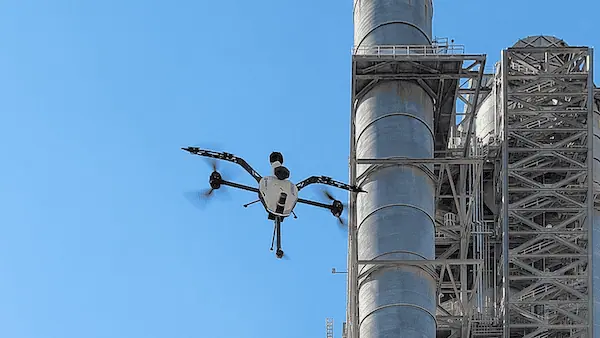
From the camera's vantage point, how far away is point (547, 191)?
7369 cm

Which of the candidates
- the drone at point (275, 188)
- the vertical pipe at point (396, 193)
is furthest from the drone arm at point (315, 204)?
the vertical pipe at point (396, 193)

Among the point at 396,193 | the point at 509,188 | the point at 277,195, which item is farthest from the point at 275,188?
the point at 509,188

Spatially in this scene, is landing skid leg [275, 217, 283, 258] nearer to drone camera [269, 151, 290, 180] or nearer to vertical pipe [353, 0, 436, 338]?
drone camera [269, 151, 290, 180]

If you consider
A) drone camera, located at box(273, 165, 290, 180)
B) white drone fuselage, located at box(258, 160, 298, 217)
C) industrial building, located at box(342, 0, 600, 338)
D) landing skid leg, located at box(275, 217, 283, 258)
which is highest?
industrial building, located at box(342, 0, 600, 338)

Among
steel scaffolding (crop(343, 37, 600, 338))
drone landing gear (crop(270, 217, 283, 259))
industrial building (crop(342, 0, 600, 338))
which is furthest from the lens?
steel scaffolding (crop(343, 37, 600, 338))

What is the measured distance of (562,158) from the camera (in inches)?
2936

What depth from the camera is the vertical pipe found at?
223 ft

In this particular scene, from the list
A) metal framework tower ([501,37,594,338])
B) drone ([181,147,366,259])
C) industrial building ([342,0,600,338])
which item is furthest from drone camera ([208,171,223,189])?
metal framework tower ([501,37,594,338])

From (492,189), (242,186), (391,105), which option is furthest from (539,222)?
(242,186)

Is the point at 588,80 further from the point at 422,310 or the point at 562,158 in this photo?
the point at 422,310

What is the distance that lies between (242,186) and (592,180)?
69.2 feet

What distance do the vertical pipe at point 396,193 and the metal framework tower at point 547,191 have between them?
4486 mm

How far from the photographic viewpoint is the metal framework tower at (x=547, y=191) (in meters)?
72.4

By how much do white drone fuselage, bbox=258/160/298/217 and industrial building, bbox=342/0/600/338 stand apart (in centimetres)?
1119
